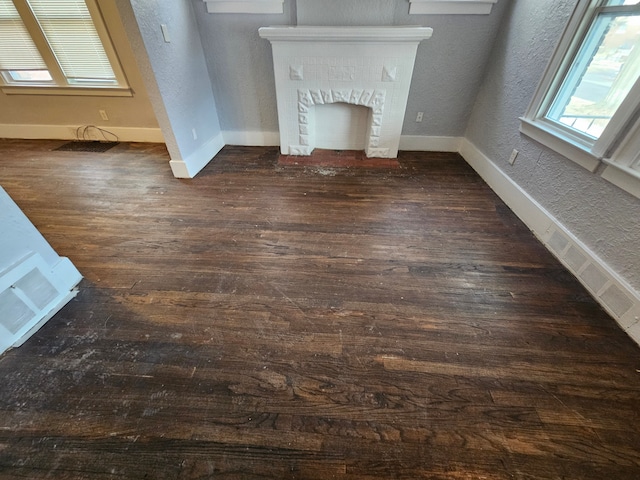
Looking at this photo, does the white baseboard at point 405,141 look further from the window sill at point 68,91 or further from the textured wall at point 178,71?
the window sill at point 68,91

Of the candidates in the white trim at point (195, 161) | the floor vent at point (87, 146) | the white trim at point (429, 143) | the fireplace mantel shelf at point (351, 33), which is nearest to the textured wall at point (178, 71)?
the white trim at point (195, 161)

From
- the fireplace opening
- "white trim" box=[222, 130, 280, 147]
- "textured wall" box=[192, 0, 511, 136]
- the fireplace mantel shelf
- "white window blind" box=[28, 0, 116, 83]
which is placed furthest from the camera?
"white trim" box=[222, 130, 280, 147]

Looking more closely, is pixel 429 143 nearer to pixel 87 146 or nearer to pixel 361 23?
pixel 361 23

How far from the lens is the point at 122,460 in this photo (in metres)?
0.94

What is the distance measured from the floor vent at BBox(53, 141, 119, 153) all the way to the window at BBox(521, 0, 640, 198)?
4376 millimetres

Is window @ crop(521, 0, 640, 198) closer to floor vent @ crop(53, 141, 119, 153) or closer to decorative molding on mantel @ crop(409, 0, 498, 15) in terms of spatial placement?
decorative molding on mantel @ crop(409, 0, 498, 15)

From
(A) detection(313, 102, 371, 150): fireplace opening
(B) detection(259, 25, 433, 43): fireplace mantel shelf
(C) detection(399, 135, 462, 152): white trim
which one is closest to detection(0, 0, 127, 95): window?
(B) detection(259, 25, 433, 43): fireplace mantel shelf

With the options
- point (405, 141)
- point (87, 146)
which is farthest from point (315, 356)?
point (87, 146)

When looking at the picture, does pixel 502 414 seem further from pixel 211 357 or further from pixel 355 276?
A: pixel 211 357

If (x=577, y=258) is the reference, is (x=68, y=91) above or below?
above

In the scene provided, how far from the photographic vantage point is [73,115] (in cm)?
327

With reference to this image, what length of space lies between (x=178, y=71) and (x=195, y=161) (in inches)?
30.5

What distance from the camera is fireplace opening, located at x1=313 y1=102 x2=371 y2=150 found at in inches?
116

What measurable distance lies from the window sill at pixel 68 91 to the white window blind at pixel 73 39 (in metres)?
0.11
